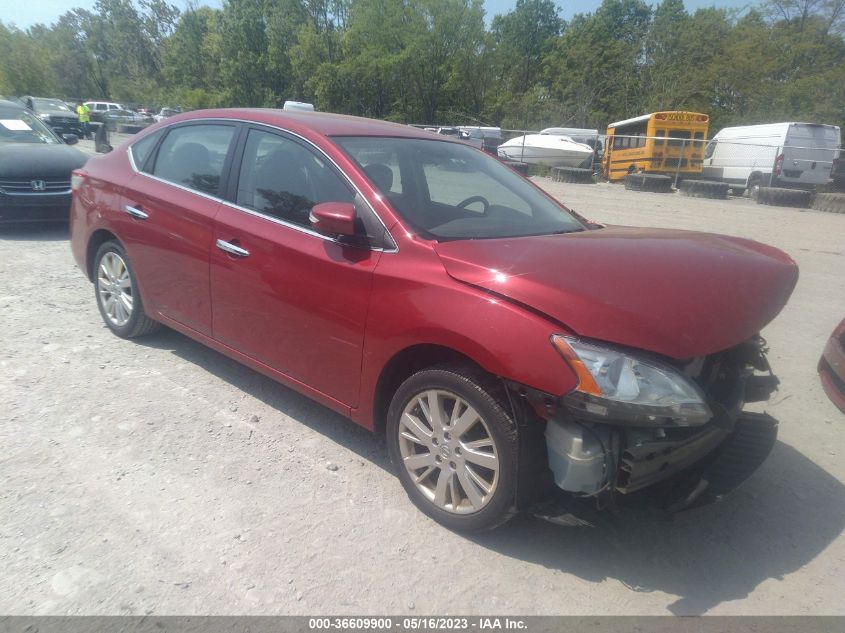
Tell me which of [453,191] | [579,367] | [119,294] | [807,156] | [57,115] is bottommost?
[119,294]

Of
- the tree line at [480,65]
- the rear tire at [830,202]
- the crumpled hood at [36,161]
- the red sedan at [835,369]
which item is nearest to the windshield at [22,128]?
the crumpled hood at [36,161]

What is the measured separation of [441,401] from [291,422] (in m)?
1.32

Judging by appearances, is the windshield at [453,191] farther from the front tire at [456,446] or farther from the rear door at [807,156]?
the rear door at [807,156]

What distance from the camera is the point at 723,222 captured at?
44.3 ft

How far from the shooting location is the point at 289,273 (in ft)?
10.7

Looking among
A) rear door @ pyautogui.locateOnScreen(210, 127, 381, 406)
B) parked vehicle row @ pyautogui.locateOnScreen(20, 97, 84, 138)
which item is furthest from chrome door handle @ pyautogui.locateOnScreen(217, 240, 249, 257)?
parked vehicle row @ pyautogui.locateOnScreen(20, 97, 84, 138)

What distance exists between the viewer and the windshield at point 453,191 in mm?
3184

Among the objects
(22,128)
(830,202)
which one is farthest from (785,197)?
(22,128)

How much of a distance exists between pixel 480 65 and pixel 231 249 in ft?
165

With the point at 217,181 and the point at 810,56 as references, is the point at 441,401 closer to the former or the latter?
the point at 217,181

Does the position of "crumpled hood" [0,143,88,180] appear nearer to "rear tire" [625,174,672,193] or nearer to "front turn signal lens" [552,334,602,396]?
"front turn signal lens" [552,334,602,396]

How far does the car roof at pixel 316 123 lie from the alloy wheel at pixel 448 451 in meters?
1.65

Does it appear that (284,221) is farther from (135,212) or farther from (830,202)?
(830,202)

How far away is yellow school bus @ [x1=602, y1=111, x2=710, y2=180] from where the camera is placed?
2295cm
